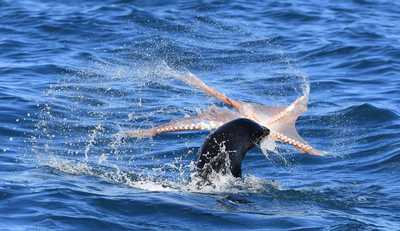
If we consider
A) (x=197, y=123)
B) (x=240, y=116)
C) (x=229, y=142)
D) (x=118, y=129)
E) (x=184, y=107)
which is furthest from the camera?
(x=184, y=107)

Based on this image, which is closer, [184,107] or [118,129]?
[118,129]

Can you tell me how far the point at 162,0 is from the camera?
22547mm

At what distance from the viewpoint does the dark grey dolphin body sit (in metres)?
10.0

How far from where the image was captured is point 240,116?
33.9 ft

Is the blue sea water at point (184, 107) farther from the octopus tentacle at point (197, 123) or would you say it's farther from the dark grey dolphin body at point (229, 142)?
the octopus tentacle at point (197, 123)

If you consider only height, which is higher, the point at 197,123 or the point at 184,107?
the point at 197,123

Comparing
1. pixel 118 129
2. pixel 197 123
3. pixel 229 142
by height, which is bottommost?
pixel 118 129

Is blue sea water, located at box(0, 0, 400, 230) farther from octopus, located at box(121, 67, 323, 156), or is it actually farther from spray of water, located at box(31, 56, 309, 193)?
octopus, located at box(121, 67, 323, 156)

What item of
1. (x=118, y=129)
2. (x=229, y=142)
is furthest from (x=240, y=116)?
(x=118, y=129)

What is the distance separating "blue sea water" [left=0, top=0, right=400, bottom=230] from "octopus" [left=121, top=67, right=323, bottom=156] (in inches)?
21.9

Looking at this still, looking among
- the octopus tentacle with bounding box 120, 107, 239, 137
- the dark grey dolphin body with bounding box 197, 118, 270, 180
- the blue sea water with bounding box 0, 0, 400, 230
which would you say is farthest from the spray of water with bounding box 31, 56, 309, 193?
the octopus tentacle with bounding box 120, 107, 239, 137

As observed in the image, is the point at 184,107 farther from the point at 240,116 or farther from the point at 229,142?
the point at 229,142

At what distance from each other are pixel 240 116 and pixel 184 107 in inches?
166

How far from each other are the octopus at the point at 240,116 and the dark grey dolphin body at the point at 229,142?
0.16 metres
